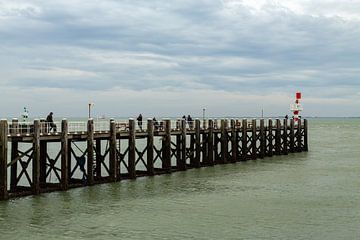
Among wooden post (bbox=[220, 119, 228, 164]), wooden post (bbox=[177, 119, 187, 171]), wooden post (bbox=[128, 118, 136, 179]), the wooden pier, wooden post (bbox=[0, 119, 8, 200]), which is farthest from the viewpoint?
wooden post (bbox=[220, 119, 228, 164])

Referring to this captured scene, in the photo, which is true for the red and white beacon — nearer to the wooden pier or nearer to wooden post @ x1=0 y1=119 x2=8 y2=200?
the wooden pier

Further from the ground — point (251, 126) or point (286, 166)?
point (251, 126)

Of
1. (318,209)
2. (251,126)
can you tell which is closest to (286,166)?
(251,126)

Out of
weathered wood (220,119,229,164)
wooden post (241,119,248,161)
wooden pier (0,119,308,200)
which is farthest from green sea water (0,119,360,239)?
wooden post (241,119,248,161)

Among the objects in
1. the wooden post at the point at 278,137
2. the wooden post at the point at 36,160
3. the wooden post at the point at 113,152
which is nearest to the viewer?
the wooden post at the point at 36,160

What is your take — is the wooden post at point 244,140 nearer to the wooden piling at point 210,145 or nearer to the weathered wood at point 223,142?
the weathered wood at point 223,142

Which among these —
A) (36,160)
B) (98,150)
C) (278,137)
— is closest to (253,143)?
(278,137)

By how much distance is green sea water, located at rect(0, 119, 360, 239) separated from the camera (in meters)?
22.5

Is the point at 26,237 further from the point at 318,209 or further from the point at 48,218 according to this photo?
the point at 318,209

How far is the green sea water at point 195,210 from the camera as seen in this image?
73.8 feet

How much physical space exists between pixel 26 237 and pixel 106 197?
9.09m

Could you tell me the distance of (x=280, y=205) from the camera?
2859cm

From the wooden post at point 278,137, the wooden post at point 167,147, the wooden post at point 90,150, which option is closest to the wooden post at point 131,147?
the wooden post at point 90,150

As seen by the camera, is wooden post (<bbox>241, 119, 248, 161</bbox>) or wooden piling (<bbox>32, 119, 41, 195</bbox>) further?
wooden post (<bbox>241, 119, 248, 161</bbox>)
